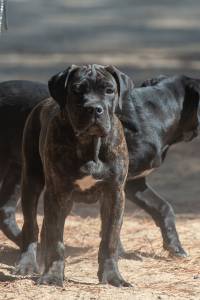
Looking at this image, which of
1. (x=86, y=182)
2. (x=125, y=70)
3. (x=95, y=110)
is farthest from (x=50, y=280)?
(x=125, y=70)

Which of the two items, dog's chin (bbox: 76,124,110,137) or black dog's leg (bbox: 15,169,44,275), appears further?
black dog's leg (bbox: 15,169,44,275)

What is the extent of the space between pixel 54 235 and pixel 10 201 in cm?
173

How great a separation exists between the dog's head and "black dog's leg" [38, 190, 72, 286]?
0.58 m

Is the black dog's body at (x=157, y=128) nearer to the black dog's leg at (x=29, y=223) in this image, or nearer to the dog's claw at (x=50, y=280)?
the black dog's leg at (x=29, y=223)

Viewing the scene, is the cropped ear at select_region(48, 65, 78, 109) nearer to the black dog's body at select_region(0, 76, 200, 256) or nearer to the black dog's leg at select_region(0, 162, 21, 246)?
the black dog's body at select_region(0, 76, 200, 256)

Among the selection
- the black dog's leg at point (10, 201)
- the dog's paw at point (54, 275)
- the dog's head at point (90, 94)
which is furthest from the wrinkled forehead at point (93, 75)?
the black dog's leg at point (10, 201)

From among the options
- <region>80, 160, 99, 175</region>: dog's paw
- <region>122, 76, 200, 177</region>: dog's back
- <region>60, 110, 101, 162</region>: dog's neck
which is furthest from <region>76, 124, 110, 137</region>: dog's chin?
<region>122, 76, 200, 177</region>: dog's back

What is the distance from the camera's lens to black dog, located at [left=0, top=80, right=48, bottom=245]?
8.69 meters

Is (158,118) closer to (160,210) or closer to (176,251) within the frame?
(160,210)

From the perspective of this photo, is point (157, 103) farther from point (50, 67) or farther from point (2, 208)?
point (50, 67)

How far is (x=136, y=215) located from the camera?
10789 mm

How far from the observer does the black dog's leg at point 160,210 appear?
9.11 meters

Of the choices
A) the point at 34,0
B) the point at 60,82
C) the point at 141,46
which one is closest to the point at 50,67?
the point at 141,46

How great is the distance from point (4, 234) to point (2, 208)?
0.89ft
